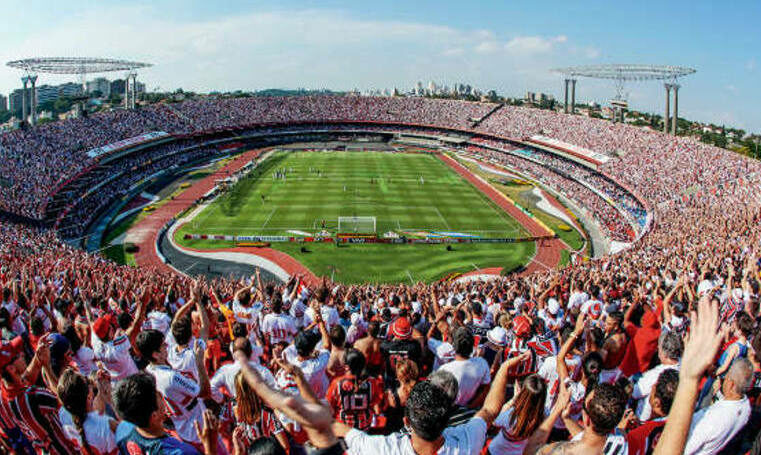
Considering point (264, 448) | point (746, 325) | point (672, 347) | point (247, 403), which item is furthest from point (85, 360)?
point (746, 325)

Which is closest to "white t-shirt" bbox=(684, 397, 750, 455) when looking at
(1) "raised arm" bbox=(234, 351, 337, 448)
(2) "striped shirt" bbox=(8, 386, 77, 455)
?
(1) "raised arm" bbox=(234, 351, 337, 448)

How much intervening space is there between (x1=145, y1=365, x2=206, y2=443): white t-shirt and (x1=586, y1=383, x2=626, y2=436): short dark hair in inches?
155

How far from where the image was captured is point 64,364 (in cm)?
703

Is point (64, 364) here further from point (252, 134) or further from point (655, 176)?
point (252, 134)

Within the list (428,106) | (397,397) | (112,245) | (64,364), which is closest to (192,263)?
(112,245)

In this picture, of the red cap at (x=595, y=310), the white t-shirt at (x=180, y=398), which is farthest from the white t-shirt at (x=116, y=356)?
the red cap at (x=595, y=310)

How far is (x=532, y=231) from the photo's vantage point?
136 feet

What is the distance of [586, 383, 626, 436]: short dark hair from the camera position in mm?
3844

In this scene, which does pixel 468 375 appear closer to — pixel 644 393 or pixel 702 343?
pixel 644 393

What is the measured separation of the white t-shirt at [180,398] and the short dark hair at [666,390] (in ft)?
15.6

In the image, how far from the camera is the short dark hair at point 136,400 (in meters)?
3.89

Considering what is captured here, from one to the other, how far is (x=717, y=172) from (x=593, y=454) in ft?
160

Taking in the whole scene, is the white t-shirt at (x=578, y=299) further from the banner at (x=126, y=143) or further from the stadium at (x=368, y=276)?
the banner at (x=126, y=143)

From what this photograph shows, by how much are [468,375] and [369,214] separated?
129 feet
